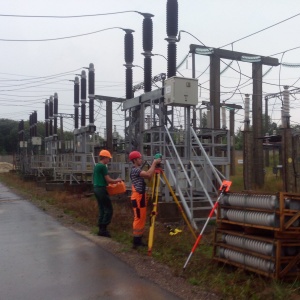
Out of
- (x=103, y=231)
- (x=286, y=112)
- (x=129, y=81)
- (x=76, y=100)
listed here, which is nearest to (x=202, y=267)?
(x=103, y=231)

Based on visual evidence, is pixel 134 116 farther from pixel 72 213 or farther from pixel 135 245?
pixel 135 245

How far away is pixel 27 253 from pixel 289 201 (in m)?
4.94

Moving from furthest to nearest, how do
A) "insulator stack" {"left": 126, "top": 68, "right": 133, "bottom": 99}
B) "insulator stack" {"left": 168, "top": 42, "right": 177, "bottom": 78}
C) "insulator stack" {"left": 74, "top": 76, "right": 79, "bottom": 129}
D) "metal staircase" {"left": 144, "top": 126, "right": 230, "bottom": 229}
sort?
"insulator stack" {"left": 74, "top": 76, "right": 79, "bottom": 129} < "insulator stack" {"left": 126, "top": 68, "right": 133, "bottom": 99} < "insulator stack" {"left": 168, "top": 42, "right": 177, "bottom": 78} < "metal staircase" {"left": 144, "top": 126, "right": 230, "bottom": 229}

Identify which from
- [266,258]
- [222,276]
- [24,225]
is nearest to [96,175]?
[24,225]

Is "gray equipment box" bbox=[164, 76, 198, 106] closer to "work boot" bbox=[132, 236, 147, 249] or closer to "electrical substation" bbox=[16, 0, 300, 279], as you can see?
"electrical substation" bbox=[16, 0, 300, 279]

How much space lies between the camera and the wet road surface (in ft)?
19.5

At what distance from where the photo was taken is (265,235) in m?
6.25

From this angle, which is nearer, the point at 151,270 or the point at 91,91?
the point at 151,270

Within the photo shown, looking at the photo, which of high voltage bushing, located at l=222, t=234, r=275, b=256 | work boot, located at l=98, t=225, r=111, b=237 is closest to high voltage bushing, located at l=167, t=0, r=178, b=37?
work boot, located at l=98, t=225, r=111, b=237

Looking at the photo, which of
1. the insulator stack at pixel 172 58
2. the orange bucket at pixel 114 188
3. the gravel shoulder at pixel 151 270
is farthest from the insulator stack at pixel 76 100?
the orange bucket at pixel 114 188

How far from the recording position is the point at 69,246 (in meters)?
8.96

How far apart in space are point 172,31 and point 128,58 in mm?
2852

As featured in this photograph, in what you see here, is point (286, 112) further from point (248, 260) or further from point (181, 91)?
point (248, 260)

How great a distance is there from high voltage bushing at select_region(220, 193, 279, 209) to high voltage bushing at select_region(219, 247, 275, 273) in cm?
67
